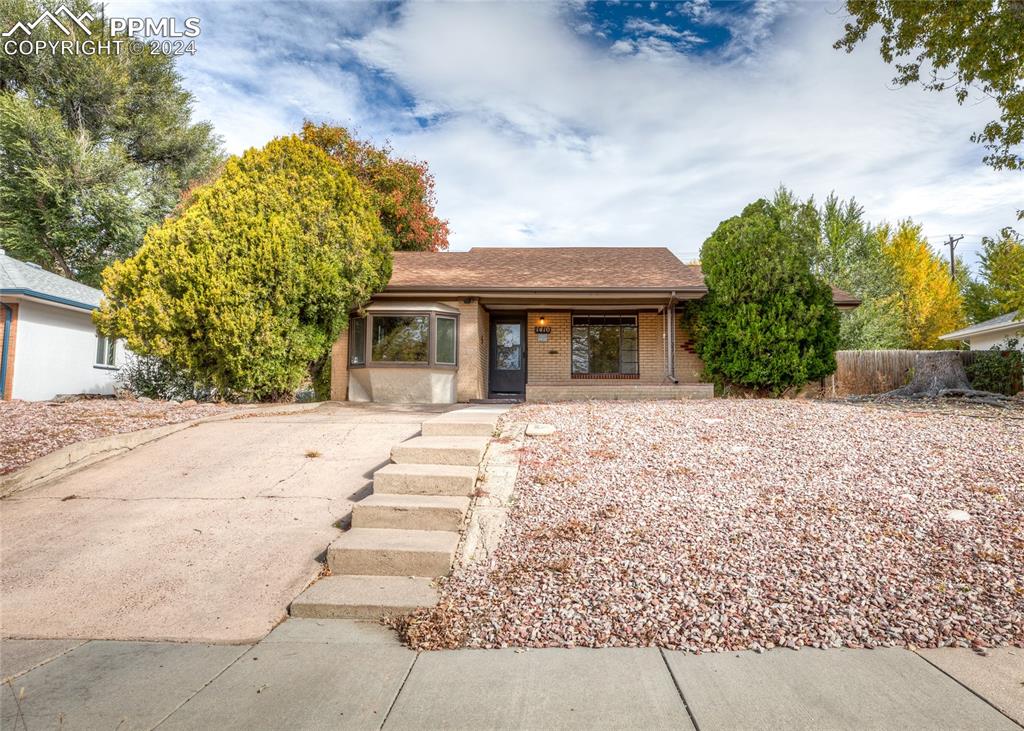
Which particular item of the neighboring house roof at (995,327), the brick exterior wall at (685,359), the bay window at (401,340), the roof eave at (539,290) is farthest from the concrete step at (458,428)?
the neighboring house roof at (995,327)

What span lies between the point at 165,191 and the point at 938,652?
26.3 meters

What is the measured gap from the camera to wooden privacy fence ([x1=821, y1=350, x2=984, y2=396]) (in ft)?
50.2

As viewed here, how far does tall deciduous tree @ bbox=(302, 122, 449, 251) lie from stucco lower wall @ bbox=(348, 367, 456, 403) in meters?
12.3

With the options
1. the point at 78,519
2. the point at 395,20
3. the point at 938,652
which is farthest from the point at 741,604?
the point at 395,20

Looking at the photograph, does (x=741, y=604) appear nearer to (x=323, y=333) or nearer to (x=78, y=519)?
(x=78, y=519)

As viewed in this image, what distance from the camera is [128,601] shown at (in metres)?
3.29

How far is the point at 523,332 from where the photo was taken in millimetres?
13664

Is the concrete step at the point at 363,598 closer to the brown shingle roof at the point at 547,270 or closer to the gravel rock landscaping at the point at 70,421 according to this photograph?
the gravel rock landscaping at the point at 70,421

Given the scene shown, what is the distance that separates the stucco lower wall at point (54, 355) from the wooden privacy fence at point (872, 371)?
1996 cm

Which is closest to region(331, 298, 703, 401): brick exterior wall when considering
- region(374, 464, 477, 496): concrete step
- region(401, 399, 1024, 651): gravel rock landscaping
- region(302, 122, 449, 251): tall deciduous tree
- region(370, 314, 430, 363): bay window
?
region(370, 314, 430, 363): bay window

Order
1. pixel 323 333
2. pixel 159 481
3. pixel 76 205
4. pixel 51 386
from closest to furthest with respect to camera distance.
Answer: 1. pixel 159 481
2. pixel 323 333
3. pixel 51 386
4. pixel 76 205

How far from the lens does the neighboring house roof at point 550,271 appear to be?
466 inches
